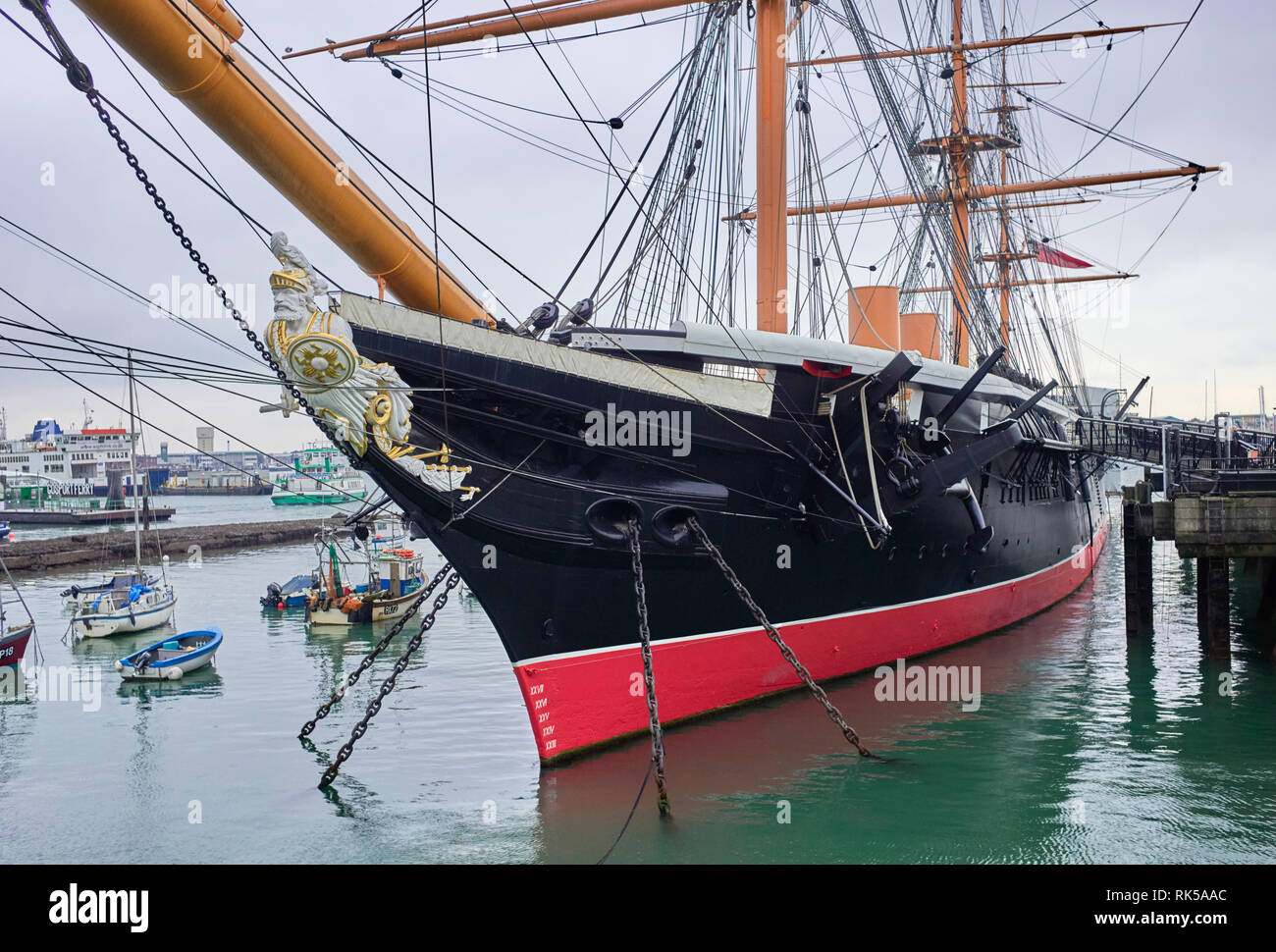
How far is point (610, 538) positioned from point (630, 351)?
98.4 inches

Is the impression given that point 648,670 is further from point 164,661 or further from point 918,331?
point 918,331

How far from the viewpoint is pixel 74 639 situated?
27031 mm

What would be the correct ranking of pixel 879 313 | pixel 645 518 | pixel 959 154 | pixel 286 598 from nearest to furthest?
pixel 645 518, pixel 879 313, pixel 959 154, pixel 286 598

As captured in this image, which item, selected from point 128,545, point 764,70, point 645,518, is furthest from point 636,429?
point 128,545

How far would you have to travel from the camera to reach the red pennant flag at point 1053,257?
3606 centimetres

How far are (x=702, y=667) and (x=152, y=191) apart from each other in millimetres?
8067

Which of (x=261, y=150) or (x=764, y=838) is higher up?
(x=261, y=150)

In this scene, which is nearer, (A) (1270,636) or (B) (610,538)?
(B) (610,538)

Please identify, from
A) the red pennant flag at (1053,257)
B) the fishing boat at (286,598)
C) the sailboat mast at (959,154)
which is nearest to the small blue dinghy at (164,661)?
the fishing boat at (286,598)

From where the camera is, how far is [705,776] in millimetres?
11844

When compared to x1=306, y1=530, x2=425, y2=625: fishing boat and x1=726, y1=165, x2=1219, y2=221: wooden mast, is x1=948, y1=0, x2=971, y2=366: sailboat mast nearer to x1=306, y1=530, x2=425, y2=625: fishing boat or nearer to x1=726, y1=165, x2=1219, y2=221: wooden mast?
x1=726, y1=165, x2=1219, y2=221: wooden mast

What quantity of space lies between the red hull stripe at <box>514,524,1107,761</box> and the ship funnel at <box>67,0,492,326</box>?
14.8 feet
